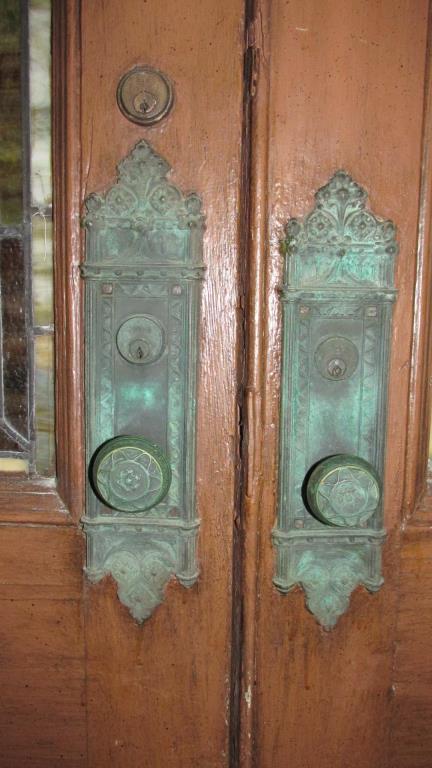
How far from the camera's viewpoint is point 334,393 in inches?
28.3

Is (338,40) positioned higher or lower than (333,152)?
higher

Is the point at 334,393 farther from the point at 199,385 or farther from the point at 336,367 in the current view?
the point at 199,385

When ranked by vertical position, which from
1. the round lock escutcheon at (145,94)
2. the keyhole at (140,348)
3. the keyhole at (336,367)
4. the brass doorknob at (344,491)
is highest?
the round lock escutcheon at (145,94)

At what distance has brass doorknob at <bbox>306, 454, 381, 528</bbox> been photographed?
69cm

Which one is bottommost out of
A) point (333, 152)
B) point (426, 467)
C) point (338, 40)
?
point (426, 467)

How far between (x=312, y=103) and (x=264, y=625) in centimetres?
66

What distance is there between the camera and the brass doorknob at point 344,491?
692 mm

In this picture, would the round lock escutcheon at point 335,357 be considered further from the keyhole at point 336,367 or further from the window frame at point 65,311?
the window frame at point 65,311

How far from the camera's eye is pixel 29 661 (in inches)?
31.4

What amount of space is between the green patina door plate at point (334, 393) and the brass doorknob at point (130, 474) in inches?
6.2

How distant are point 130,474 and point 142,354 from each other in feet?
0.48

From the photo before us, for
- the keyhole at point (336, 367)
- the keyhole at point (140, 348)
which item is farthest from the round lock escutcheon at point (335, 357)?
the keyhole at point (140, 348)

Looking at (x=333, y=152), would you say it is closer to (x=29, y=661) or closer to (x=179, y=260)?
(x=179, y=260)

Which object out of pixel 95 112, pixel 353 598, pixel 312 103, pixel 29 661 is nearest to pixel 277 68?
pixel 312 103
